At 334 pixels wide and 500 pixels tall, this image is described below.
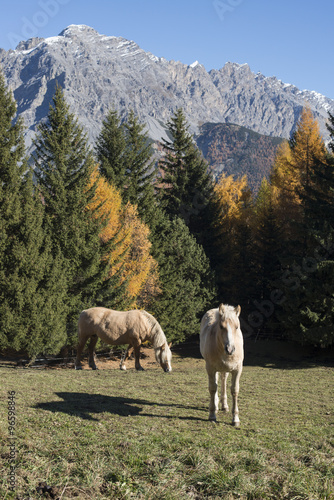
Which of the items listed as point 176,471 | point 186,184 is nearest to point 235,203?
point 186,184

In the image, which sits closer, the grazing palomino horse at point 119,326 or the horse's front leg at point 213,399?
the horse's front leg at point 213,399

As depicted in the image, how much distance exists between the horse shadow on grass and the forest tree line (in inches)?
384

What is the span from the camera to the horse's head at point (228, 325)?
22.0 feet

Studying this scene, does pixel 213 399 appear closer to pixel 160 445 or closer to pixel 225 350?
pixel 225 350

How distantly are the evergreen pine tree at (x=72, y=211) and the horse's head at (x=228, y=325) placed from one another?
15.5 m

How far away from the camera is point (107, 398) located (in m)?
9.14

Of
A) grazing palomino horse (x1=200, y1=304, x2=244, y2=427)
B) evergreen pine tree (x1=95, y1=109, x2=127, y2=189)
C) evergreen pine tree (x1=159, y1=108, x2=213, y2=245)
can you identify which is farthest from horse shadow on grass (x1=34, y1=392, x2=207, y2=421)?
evergreen pine tree (x1=159, y1=108, x2=213, y2=245)

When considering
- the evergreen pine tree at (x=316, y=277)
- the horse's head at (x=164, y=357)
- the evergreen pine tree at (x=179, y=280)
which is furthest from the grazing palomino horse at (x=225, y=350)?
the evergreen pine tree at (x=179, y=280)

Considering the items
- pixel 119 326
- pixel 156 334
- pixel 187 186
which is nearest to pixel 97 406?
pixel 156 334

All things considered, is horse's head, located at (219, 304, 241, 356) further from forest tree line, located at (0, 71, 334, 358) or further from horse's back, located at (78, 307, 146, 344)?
forest tree line, located at (0, 71, 334, 358)

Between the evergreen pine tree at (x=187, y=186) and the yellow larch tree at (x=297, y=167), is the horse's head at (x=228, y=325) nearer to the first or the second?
the yellow larch tree at (x=297, y=167)

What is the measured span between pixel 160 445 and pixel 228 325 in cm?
235

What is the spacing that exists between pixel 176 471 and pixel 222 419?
3.36m

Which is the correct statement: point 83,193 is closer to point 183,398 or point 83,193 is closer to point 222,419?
point 183,398
